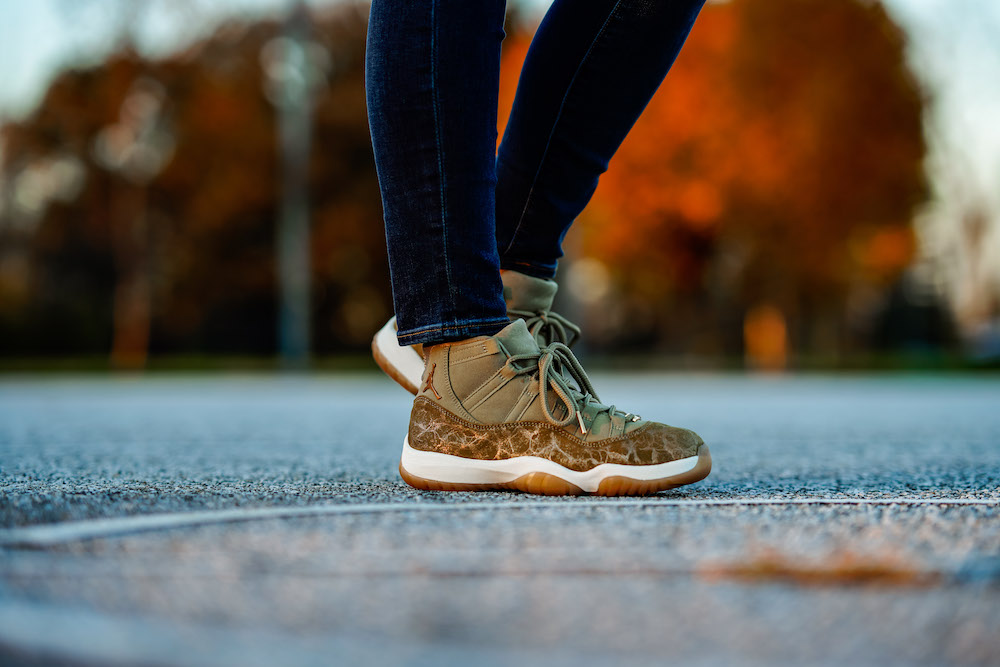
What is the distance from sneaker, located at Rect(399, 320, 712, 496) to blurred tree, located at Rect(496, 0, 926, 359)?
52.8ft

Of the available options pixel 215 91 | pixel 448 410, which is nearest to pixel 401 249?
pixel 448 410

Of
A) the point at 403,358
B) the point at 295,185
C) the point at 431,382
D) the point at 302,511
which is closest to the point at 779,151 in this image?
the point at 295,185

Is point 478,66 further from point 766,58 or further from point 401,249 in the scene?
point 766,58

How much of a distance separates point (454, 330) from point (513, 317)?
25 cm

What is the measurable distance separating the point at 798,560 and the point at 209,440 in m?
2.77

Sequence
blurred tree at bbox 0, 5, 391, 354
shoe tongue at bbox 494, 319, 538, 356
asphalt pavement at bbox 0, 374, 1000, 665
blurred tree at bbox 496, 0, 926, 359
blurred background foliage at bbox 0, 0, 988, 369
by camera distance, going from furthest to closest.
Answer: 1. blurred tree at bbox 0, 5, 391, 354
2. blurred background foliage at bbox 0, 0, 988, 369
3. blurred tree at bbox 496, 0, 926, 359
4. shoe tongue at bbox 494, 319, 538, 356
5. asphalt pavement at bbox 0, 374, 1000, 665

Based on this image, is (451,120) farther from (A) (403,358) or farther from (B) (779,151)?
(B) (779,151)

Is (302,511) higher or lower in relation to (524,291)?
lower

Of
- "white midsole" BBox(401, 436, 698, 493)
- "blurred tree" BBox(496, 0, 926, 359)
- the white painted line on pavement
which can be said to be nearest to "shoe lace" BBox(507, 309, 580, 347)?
"white midsole" BBox(401, 436, 698, 493)

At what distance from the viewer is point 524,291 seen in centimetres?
208

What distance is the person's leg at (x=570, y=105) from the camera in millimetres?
1999

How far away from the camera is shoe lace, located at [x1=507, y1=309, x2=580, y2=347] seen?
6.80 feet

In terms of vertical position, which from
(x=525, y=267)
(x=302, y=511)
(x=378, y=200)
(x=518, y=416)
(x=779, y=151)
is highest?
(x=779, y=151)

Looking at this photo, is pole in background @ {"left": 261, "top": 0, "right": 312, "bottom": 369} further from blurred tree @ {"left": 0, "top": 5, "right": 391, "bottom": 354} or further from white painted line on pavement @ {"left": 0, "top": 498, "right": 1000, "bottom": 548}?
white painted line on pavement @ {"left": 0, "top": 498, "right": 1000, "bottom": 548}
